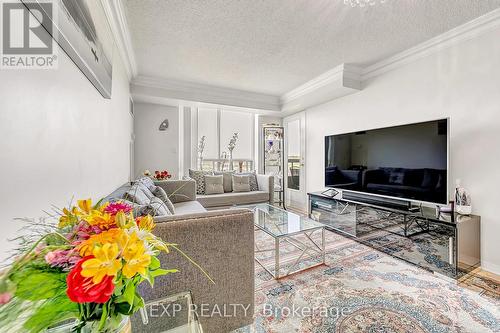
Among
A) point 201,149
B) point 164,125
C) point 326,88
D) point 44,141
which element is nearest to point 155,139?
point 164,125

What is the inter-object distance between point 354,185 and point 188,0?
3067mm

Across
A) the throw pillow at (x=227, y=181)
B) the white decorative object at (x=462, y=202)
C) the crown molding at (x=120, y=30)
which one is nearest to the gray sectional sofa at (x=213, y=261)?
the crown molding at (x=120, y=30)

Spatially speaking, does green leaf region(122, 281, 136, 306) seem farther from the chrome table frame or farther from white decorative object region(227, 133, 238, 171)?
white decorative object region(227, 133, 238, 171)

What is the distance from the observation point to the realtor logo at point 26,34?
0.76 meters

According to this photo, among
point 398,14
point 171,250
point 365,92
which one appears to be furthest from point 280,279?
point 365,92

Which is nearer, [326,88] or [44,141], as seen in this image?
[44,141]

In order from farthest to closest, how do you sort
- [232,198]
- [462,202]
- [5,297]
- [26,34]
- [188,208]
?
1. [232,198]
2. [188,208]
3. [462,202]
4. [26,34]
5. [5,297]

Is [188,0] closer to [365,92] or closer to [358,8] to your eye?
[358,8]

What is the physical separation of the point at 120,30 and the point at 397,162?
351 centimetres

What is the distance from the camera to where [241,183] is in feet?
14.2

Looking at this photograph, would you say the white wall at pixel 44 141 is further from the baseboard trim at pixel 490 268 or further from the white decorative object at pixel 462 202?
the baseboard trim at pixel 490 268

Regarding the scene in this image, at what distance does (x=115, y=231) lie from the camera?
48 centimetres

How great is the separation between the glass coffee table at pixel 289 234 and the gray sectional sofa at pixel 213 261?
740 mm

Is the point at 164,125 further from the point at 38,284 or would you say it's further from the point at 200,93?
the point at 38,284
